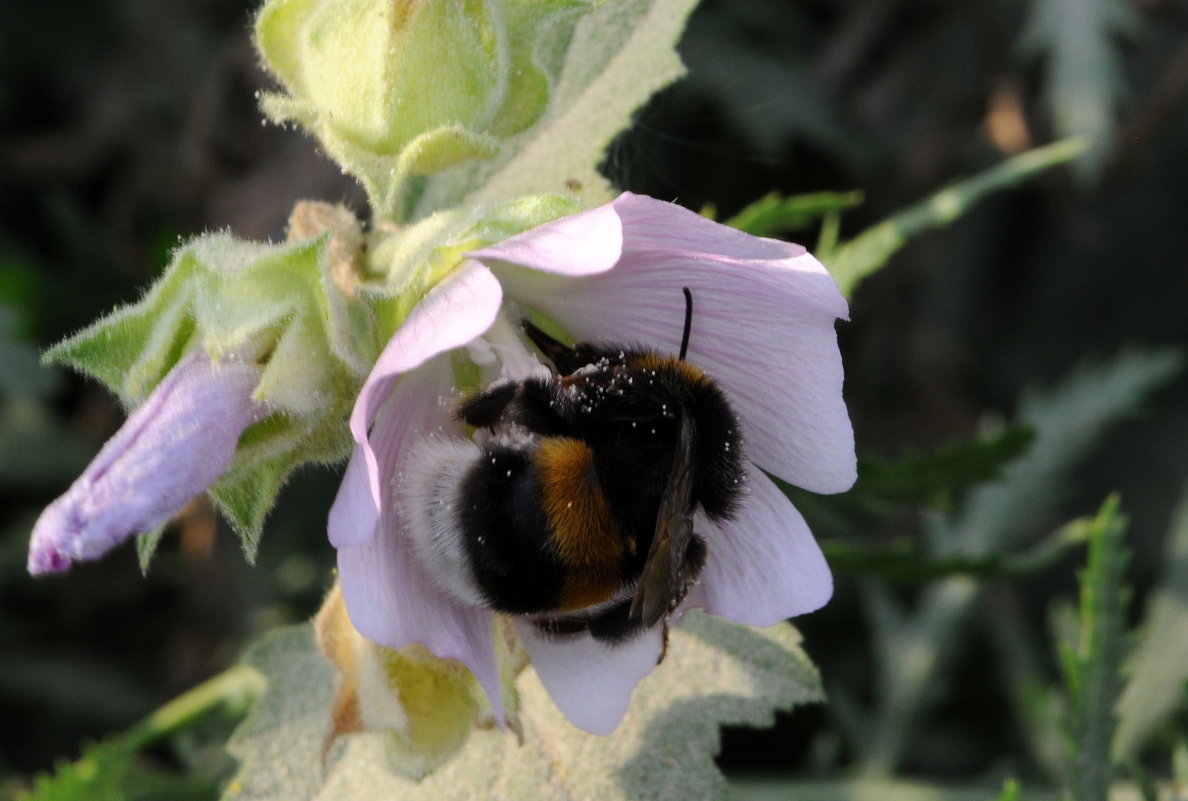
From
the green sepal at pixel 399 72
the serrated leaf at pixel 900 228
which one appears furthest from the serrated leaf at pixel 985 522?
the green sepal at pixel 399 72

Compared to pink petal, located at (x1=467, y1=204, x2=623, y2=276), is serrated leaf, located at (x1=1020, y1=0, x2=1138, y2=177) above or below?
below

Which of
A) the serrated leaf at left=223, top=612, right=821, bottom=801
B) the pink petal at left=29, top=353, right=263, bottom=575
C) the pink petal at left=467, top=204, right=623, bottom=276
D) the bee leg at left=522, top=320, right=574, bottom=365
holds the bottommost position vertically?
the serrated leaf at left=223, top=612, right=821, bottom=801

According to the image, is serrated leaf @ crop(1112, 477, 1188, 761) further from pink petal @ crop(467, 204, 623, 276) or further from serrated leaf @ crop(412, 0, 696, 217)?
pink petal @ crop(467, 204, 623, 276)

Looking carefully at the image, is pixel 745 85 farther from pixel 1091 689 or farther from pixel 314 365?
pixel 314 365

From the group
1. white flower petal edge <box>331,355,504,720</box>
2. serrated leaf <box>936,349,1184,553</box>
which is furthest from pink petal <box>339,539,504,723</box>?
serrated leaf <box>936,349,1184,553</box>

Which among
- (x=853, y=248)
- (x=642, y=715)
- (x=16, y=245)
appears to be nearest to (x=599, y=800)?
(x=642, y=715)

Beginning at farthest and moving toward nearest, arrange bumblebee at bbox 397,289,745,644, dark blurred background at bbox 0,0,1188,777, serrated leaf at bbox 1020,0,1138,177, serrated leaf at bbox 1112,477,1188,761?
1. dark blurred background at bbox 0,0,1188,777
2. serrated leaf at bbox 1020,0,1138,177
3. serrated leaf at bbox 1112,477,1188,761
4. bumblebee at bbox 397,289,745,644

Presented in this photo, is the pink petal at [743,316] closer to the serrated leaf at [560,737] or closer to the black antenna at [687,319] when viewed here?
the black antenna at [687,319]
